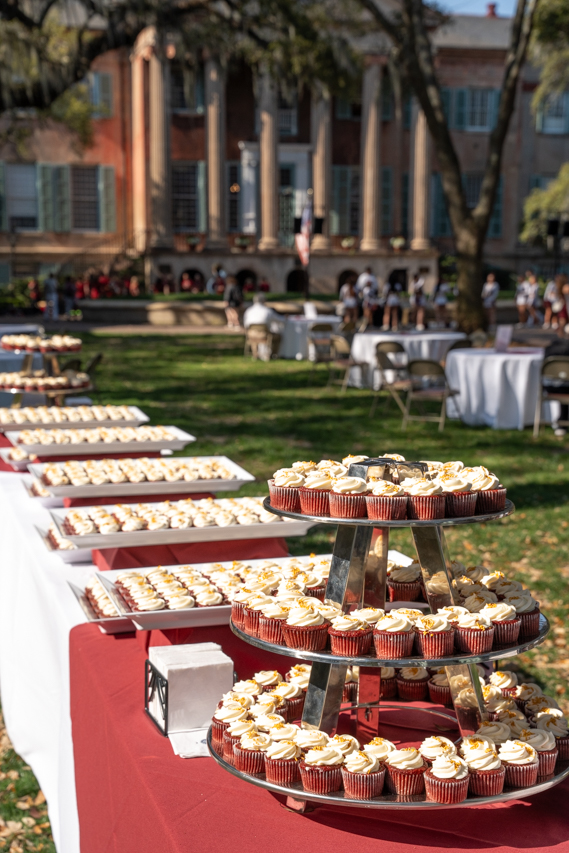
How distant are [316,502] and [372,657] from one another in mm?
383

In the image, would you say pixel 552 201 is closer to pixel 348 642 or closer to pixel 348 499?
pixel 348 499

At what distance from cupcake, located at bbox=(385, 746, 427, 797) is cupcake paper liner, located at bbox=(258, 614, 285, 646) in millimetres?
363

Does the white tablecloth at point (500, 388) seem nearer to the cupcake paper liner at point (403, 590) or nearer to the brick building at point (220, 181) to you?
the cupcake paper liner at point (403, 590)

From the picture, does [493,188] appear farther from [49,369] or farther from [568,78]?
[568,78]

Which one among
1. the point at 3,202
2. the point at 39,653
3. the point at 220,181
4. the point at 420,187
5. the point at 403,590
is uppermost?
the point at 220,181

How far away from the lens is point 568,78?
1143 inches

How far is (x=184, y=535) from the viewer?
3.85 metres

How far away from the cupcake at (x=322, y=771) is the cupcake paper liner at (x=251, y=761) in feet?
0.35

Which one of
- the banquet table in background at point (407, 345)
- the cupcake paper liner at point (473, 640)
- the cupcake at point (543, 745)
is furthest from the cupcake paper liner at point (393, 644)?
the banquet table in background at point (407, 345)

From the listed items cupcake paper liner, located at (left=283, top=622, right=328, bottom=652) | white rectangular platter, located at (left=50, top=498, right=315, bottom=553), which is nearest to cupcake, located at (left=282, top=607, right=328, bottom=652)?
cupcake paper liner, located at (left=283, top=622, right=328, bottom=652)

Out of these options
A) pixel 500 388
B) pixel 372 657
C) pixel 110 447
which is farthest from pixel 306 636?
pixel 500 388

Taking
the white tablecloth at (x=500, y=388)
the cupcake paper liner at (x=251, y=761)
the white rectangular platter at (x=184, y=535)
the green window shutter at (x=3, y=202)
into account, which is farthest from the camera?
the green window shutter at (x=3, y=202)

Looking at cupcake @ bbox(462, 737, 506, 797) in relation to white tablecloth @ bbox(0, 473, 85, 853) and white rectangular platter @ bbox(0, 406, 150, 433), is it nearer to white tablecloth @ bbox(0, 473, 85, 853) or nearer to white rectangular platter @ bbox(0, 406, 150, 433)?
white tablecloth @ bbox(0, 473, 85, 853)

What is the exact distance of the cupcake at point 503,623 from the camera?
2242 mm
